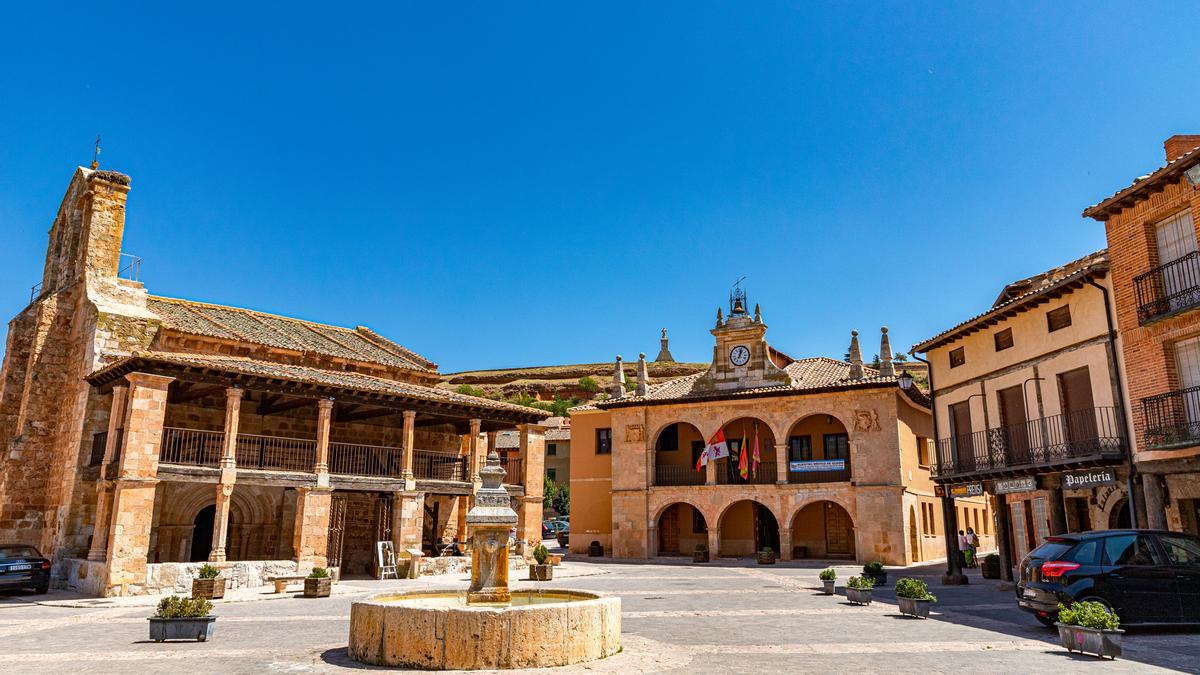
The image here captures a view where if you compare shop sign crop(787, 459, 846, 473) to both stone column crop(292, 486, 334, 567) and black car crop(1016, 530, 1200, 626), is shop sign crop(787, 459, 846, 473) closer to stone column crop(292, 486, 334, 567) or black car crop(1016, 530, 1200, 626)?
stone column crop(292, 486, 334, 567)

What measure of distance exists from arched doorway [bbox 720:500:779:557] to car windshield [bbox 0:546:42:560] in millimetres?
24269

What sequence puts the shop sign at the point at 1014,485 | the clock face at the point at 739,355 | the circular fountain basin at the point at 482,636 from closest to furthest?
the circular fountain basin at the point at 482,636 < the shop sign at the point at 1014,485 < the clock face at the point at 739,355

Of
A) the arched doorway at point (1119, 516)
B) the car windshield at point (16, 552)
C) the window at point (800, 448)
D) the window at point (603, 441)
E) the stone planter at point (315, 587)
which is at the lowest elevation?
the stone planter at point (315, 587)

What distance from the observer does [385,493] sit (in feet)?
84.1

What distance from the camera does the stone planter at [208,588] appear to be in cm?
1605

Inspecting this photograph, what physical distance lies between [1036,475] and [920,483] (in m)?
14.5

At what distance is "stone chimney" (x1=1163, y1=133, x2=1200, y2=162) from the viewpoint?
59.8ft

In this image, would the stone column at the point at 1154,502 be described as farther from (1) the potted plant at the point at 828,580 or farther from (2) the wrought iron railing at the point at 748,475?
(2) the wrought iron railing at the point at 748,475

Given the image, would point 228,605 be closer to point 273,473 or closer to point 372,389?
point 273,473

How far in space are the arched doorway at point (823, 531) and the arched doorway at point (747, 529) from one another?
112 centimetres

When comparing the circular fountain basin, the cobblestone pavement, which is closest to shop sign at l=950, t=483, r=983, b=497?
the cobblestone pavement

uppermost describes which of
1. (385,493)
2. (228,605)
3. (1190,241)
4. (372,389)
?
(1190,241)

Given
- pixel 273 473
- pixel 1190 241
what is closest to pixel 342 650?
pixel 273 473

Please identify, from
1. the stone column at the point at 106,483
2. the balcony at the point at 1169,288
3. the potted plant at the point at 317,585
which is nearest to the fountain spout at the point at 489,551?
the potted plant at the point at 317,585
